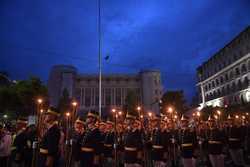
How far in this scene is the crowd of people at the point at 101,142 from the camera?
7578 mm

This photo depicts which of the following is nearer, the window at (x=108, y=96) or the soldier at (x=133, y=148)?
the soldier at (x=133, y=148)

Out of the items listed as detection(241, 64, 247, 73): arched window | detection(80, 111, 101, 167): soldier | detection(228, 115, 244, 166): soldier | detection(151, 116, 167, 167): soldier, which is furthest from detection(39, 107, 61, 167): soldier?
detection(241, 64, 247, 73): arched window

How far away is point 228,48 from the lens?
56312mm

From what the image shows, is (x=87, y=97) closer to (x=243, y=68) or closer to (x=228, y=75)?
(x=228, y=75)

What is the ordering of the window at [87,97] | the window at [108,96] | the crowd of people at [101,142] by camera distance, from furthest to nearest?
the window at [108,96] → the window at [87,97] → the crowd of people at [101,142]

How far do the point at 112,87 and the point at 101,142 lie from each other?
310 ft

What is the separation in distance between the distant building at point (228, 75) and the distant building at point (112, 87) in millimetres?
30060

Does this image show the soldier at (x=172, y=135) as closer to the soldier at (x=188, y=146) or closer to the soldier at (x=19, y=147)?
the soldier at (x=188, y=146)

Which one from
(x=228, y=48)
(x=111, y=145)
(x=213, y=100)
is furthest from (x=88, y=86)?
(x=111, y=145)

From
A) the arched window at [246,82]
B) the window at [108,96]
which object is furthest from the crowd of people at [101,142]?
the window at [108,96]

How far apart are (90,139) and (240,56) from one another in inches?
2035

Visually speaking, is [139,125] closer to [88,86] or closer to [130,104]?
[130,104]

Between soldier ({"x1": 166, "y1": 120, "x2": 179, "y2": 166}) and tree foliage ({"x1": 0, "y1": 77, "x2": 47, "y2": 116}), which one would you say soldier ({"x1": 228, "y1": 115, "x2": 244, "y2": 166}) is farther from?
tree foliage ({"x1": 0, "y1": 77, "x2": 47, "y2": 116})

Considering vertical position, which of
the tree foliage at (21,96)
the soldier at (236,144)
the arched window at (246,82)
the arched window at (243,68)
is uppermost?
the arched window at (243,68)
